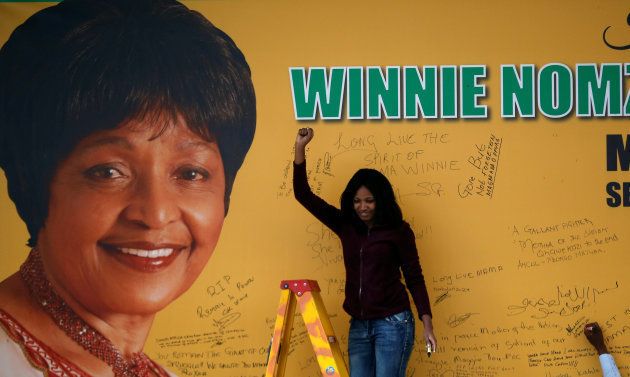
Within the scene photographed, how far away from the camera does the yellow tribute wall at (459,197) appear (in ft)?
16.6

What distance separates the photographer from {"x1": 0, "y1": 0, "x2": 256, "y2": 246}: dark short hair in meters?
5.20

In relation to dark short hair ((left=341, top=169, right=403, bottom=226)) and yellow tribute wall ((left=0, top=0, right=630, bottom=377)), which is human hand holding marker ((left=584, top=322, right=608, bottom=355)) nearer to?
yellow tribute wall ((left=0, top=0, right=630, bottom=377))

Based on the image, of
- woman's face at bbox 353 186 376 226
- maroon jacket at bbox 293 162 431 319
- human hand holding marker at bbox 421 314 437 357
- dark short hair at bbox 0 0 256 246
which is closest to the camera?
human hand holding marker at bbox 421 314 437 357

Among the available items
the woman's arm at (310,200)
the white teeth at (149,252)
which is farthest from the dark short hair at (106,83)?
the woman's arm at (310,200)

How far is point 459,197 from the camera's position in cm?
512

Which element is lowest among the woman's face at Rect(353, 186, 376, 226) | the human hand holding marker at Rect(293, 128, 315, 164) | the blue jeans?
the blue jeans

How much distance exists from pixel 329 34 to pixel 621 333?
7.75 ft

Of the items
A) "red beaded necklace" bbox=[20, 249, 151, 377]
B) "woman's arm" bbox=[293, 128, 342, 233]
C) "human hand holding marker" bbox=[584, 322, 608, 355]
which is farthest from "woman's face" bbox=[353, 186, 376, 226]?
"red beaded necklace" bbox=[20, 249, 151, 377]

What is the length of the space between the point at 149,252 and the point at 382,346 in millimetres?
1498

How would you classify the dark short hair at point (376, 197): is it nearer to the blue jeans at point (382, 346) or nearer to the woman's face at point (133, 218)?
the blue jeans at point (382, 346)

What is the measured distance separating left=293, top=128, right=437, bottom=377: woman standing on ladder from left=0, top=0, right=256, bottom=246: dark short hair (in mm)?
828

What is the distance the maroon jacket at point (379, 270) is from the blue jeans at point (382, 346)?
0.05 metres

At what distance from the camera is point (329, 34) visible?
17.2 feet

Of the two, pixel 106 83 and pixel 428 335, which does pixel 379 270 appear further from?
pixel 106 83
